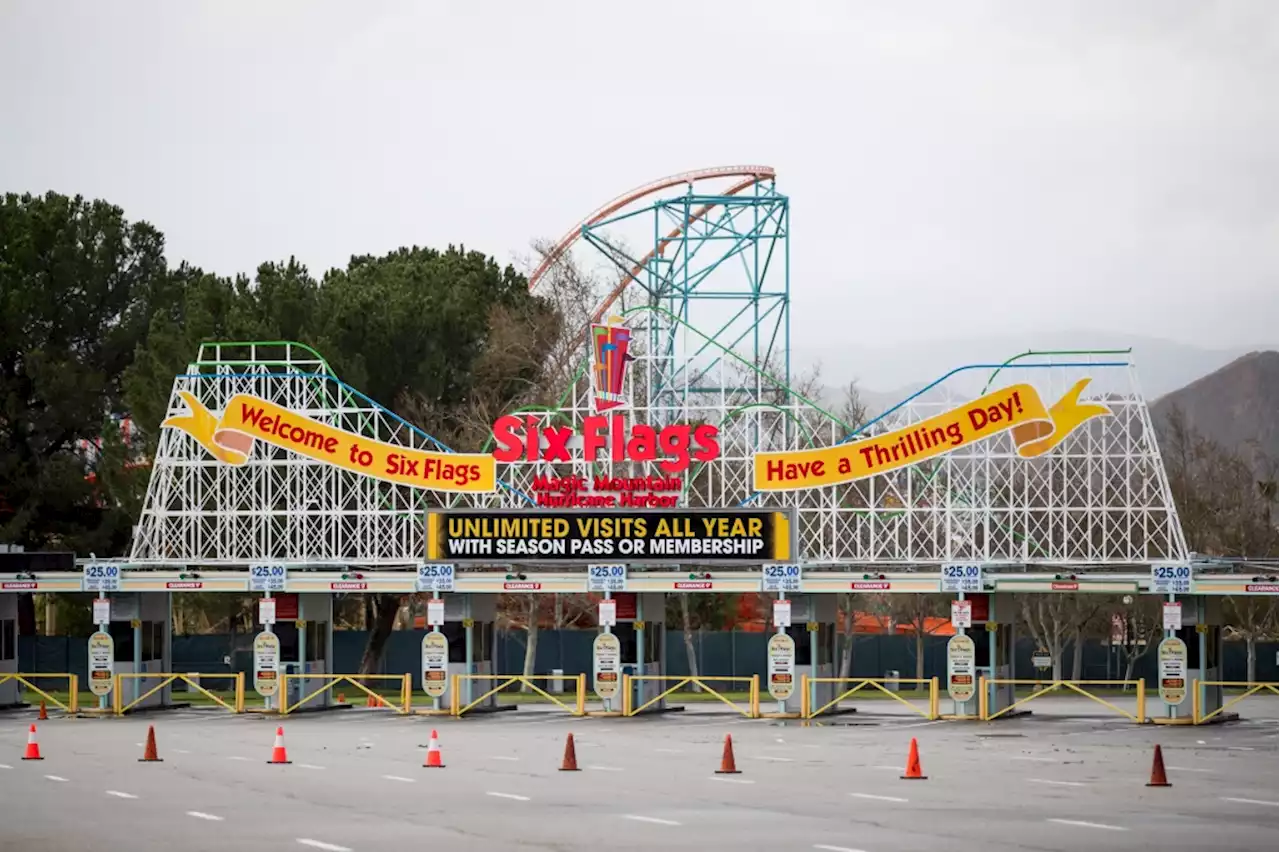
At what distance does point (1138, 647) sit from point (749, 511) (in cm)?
3218

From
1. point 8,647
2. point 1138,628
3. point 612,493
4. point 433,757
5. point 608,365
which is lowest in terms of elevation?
point 433,757

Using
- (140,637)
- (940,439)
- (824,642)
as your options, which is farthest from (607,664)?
(140,637)

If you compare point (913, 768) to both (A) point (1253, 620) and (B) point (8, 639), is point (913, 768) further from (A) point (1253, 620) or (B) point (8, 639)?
(A) point (1253, 620)

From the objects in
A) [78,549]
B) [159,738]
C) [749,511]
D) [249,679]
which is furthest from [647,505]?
[249,679]

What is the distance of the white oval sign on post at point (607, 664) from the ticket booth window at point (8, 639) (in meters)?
15.5

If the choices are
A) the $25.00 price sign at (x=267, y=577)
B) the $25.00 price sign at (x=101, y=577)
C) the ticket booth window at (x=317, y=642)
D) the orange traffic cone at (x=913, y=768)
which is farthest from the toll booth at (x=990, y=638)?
the $25.00 price sign at (x=101, y=577)

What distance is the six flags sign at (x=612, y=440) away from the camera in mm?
44938

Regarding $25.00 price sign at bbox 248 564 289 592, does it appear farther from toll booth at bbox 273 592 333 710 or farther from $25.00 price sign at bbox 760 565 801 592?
$25.00 price sign at bbox 760 565 801 592

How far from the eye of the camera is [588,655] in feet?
240

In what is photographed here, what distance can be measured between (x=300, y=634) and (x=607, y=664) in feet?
25.8

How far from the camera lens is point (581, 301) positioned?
8012cm

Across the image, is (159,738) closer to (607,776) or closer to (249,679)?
(607,776)

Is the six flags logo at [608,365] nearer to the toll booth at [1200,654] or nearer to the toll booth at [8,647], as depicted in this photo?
the toll booth at [1200,654]

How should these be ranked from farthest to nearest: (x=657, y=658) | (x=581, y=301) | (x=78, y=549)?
1. (x=581, y=301)
2. (x=78, y=549)
3. (x=657, y=658)
